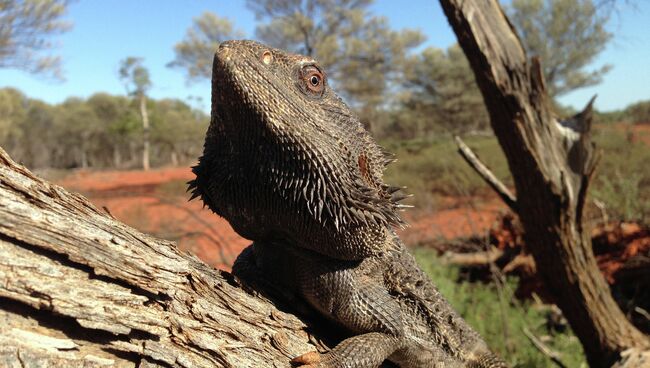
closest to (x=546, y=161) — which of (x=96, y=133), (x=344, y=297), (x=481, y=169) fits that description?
(x=481, y=169)

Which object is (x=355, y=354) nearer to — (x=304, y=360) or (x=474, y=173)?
(x=304, y=360)

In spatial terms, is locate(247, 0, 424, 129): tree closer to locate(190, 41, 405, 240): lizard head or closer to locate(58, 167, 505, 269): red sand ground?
locate(58, 167, 505, 269): red sand ground

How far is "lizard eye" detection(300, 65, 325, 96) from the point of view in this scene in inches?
81.9

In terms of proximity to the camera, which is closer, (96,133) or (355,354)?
(355,354)

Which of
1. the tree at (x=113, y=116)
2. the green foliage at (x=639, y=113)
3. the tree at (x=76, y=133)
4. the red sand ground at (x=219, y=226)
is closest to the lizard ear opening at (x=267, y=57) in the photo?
the red sand ground at (x=219, y=226)

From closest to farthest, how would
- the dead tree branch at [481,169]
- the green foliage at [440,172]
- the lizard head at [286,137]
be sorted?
1. the lizard head at [286,137]
2. the dead tree branch at [481,169]
3. the green foliage at [440,172]

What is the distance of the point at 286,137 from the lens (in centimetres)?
191

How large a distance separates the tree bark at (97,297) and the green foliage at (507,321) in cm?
390

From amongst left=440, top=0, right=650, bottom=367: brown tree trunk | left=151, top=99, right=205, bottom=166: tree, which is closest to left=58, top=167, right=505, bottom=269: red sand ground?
left=440, top=0, right=650, bottom=367: brown tree trunk

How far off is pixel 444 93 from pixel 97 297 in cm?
3568

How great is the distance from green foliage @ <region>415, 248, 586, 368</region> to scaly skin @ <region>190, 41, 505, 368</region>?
3.20m

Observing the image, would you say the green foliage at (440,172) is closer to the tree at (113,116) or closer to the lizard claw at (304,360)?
the lizard claw at (304,360)

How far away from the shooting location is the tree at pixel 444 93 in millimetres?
34000

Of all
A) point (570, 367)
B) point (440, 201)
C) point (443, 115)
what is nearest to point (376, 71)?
point (443, 115)
